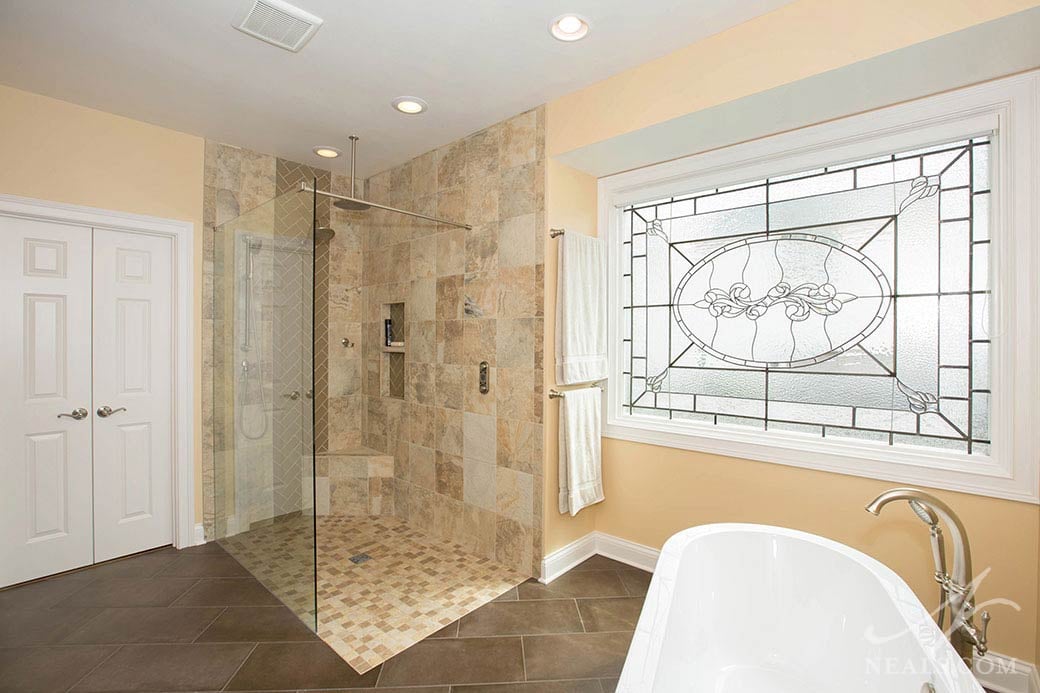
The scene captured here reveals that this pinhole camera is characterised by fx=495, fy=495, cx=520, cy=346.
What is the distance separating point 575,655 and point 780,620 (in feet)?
2.72

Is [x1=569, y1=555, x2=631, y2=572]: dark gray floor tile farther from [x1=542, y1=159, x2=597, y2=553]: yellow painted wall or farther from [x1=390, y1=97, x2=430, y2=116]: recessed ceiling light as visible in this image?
[x1=390, y1=97, x2=430, y2=116]: recessed ceiling light

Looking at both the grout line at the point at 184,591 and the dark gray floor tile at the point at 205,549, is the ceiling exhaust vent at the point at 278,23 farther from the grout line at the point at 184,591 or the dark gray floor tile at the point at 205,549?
the dark gray floor tile at the point at 205,549

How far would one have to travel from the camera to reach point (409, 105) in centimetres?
280

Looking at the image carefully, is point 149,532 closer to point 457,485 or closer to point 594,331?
point 457,485

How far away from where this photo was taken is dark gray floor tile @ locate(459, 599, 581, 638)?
2.28m

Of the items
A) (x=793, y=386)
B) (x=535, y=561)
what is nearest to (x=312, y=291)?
(x=535, y=561)

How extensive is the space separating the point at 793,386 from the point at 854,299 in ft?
1.60

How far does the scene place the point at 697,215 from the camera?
2812mm

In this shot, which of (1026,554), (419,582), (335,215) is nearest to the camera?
(1026,554)

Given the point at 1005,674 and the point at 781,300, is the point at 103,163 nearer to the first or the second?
the point at 781,300

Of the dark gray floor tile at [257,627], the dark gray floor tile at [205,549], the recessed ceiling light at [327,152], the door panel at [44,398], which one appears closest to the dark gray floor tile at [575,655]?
the dark gray floor tile at [257,627]

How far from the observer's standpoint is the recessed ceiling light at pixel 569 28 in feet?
6.68

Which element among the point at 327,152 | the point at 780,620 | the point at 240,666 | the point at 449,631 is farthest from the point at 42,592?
the point at 780,620

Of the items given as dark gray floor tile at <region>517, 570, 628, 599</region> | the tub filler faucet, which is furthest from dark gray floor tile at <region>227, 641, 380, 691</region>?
the tub filler faucet
